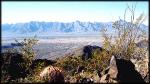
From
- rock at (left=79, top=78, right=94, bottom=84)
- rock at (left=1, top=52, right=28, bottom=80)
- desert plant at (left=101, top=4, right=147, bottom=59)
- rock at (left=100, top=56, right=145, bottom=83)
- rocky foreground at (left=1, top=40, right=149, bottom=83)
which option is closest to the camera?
rock at (left=100, top=56, right=145, bottom=83)

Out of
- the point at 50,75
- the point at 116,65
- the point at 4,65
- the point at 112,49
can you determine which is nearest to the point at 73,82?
the point at 50,75

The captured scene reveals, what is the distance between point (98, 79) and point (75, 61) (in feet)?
20.7

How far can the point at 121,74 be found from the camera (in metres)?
16.2

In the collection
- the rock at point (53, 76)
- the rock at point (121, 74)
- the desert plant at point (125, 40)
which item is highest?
the rock at point (121, 74)

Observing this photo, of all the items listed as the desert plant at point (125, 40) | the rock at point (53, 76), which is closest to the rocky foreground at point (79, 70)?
the rock at point (53, 76)

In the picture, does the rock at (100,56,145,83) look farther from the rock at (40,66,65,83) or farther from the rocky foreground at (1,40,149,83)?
the rock at (40,66,65,83)

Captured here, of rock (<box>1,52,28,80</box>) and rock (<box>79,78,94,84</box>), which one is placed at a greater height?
rock (<box>79,78,94,84</box>)

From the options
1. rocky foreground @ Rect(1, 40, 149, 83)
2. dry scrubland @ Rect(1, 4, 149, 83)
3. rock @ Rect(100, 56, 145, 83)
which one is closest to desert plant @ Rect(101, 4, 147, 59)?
dry scrubland @ Rect(1, 4, 149, 83)

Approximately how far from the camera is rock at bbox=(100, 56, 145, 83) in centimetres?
1596

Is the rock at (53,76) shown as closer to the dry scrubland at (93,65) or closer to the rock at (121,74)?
the dry scrubland at (93,65)

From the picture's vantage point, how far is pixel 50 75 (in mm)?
16578

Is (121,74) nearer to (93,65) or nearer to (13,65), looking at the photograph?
(93,65)

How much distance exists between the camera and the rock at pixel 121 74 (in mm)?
15960

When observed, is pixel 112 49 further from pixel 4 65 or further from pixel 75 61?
pixel 4 65
